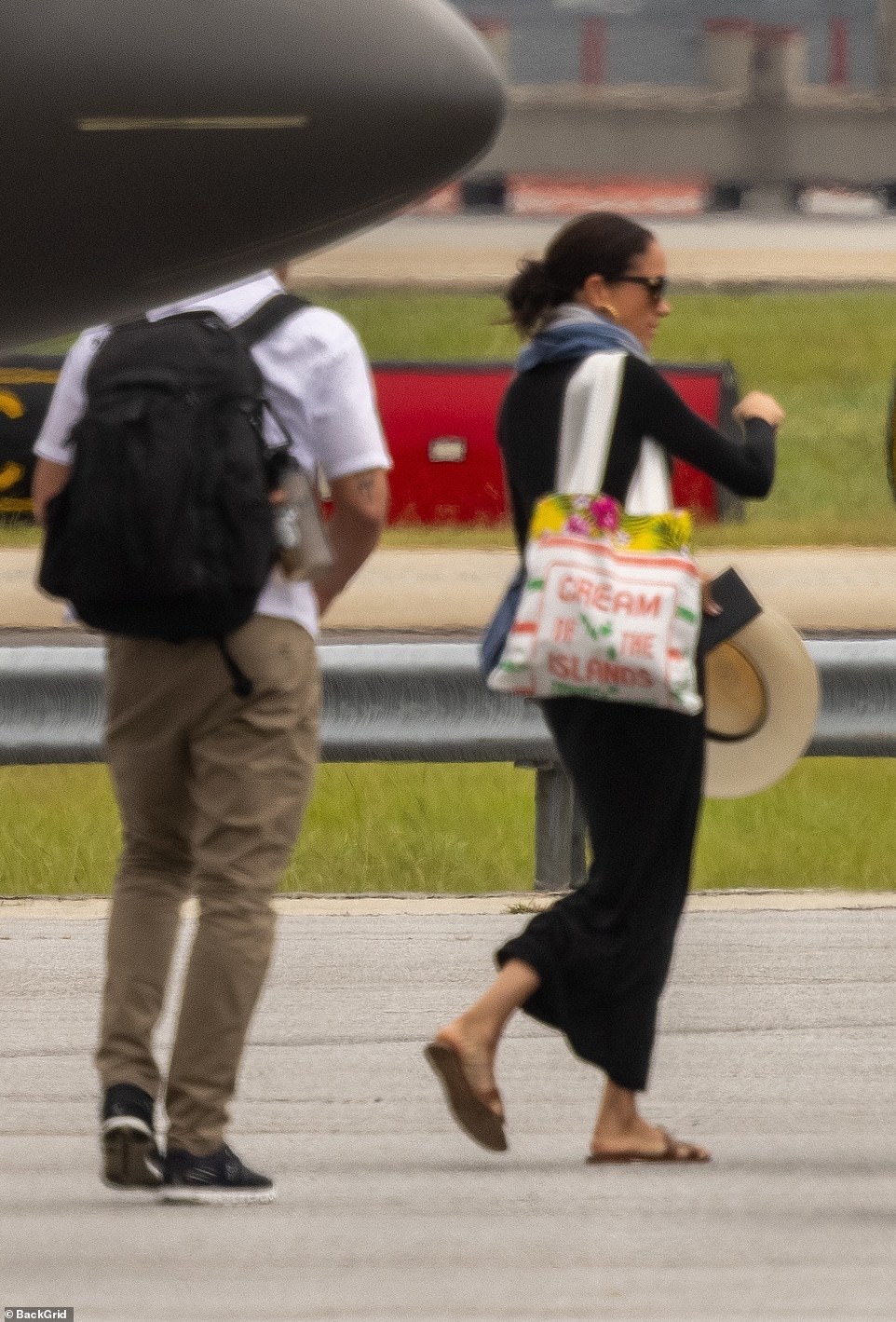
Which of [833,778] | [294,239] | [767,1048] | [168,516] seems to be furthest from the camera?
[833,778]

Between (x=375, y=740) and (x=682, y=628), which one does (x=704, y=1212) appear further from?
(x=375, y=740)

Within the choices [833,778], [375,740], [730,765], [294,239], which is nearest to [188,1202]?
[730,765]

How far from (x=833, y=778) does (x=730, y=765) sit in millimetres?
2976

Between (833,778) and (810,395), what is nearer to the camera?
(833,778)

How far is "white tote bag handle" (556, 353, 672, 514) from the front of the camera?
4391mm

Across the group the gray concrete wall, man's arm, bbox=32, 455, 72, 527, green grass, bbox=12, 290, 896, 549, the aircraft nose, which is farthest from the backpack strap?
the gray concrete wall

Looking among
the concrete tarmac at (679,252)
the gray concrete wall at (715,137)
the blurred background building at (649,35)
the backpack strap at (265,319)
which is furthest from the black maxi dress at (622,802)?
the blurred background building at (649,35)

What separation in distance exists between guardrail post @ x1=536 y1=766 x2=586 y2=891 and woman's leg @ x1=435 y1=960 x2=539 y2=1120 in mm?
1906

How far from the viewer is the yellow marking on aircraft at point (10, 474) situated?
14.1 metres

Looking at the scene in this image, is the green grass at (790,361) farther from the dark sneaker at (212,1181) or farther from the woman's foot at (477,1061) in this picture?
the dark sneaker at (212,1181)

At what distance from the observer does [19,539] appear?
46.7 ft

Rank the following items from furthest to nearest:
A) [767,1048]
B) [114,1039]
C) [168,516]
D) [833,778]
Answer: [833,778]
[767,1048]
[114,1039]
[168,516]

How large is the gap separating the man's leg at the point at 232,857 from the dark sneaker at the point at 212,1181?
2 centimetres

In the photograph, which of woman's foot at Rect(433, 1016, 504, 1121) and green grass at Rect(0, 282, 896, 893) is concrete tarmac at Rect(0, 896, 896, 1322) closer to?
woman's foot at Rect(433, 1016, 504, 1121)
